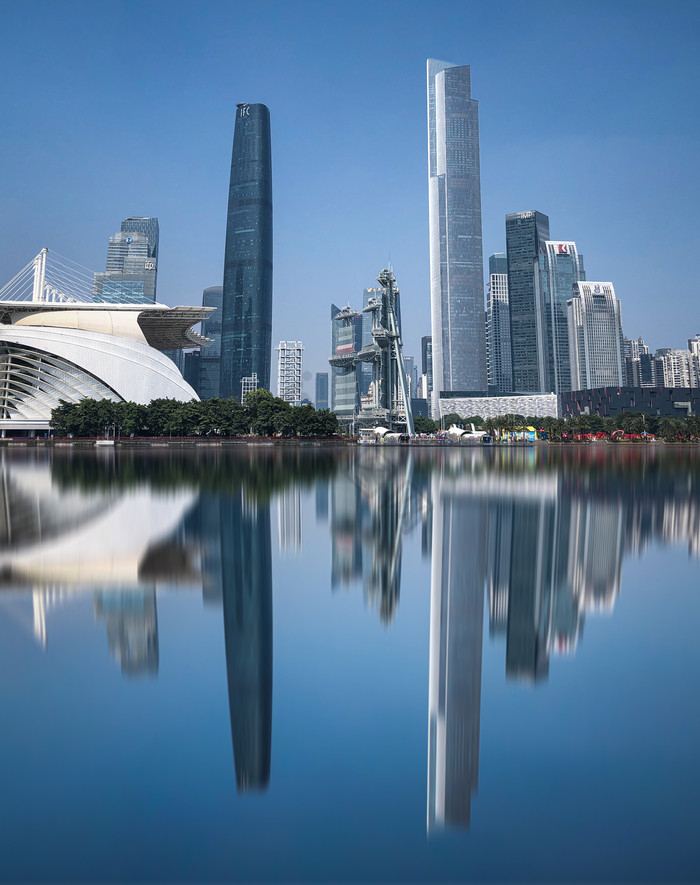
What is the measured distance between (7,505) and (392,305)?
295 feet

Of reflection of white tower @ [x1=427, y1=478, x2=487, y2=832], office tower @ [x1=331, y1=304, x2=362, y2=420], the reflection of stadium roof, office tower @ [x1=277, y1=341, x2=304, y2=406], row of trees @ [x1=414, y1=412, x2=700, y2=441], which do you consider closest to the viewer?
reflection of white tower @ [x1=427, y1=478, x2=487, y2=832]

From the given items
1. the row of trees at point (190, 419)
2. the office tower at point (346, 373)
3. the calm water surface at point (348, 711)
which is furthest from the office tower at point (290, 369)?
the calm water surface at point (348, 711)

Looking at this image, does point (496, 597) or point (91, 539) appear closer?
point (496, 597)

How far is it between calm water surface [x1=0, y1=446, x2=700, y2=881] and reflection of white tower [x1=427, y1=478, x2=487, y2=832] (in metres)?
0.03

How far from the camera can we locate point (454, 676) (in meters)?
6.30

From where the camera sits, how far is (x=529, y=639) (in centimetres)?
728

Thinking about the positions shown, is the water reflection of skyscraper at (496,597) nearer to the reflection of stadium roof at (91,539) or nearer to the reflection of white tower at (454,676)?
the reflection of white tower at (454,676)

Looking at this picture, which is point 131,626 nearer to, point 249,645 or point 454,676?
point 249,645

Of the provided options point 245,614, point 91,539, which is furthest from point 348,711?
point 91,539

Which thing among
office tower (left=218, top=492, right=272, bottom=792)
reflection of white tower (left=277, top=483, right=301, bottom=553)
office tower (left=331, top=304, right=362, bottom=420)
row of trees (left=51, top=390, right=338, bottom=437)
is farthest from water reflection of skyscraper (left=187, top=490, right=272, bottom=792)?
office tower (left=331, top=304, right=362, bottom=420)

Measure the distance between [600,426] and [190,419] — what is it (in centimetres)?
8119

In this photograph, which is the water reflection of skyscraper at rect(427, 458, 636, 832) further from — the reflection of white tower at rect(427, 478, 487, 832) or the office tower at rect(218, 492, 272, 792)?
the office tower at rect(218, 492, 272, 792)

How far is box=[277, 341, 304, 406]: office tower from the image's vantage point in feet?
497

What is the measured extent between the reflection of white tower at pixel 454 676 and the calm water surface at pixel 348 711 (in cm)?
3
